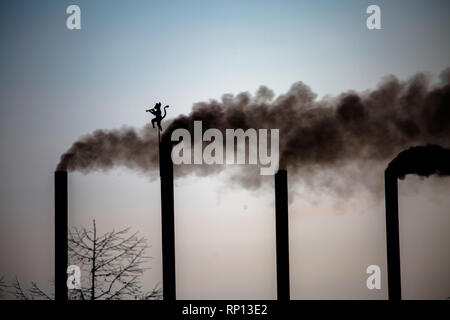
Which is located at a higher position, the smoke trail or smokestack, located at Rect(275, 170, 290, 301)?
the smoke trail

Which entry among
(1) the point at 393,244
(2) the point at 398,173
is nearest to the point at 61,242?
(1) the point at 393,244

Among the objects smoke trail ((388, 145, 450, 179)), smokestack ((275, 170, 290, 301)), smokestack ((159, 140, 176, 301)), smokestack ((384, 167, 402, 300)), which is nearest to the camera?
smokestack ((159, 140, 176, 301))

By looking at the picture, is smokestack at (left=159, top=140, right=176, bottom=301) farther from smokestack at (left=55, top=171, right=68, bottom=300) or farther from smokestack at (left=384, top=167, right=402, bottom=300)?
smokestack at (left=384, top=167, right=402, bottom=300)

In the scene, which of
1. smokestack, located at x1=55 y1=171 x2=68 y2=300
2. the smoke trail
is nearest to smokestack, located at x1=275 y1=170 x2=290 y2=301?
the smoke trail

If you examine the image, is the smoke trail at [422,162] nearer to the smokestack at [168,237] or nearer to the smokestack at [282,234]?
the smokestack at [282,234]

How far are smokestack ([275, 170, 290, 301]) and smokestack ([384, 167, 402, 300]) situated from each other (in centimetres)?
224

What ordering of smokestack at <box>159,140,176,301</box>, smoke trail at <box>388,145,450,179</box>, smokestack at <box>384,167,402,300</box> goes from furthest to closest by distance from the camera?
smoke trail at <box>388,145,450,179</box>, smokestack at <box>384,167,402,300</box>, smokestack at <box>159,140,176,301</box>

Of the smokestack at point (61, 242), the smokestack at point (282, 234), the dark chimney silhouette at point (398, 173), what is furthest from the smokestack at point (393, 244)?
the smokestack at point (61, 242)

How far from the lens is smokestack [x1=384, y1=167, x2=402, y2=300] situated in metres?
14.7
